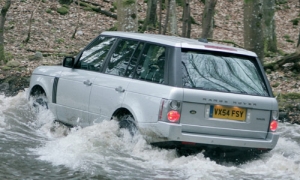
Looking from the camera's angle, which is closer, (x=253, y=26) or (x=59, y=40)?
(x=253, y=26)

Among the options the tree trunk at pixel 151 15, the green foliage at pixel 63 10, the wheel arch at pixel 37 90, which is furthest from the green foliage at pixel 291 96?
the green foliage at pixel 63 10

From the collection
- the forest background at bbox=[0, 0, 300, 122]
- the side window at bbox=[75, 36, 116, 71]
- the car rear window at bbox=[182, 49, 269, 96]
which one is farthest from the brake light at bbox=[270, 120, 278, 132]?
the forest background at bbox=[0, 0, 300, 122]

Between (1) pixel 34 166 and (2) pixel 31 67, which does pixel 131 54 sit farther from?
(2) pixel 31 67

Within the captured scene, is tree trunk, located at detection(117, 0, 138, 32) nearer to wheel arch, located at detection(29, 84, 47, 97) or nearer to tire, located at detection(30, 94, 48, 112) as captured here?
wheel arch, located at detection(29, 84, 47, 97)

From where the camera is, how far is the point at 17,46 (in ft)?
64.6

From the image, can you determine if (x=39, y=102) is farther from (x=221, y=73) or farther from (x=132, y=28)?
(x=132, y=28)

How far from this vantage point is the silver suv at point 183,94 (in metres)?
7.43

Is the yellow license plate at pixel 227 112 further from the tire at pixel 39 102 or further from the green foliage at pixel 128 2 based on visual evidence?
the green foliage at pixel 128 2

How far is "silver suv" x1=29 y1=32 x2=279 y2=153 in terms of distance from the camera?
7.43 metres

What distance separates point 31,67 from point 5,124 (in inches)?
287

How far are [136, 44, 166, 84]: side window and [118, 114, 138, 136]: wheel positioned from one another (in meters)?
0.54

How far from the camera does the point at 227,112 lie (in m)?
A: 7.61

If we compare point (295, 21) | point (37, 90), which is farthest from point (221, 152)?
point (295, 21)

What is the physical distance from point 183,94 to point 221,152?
99cm
